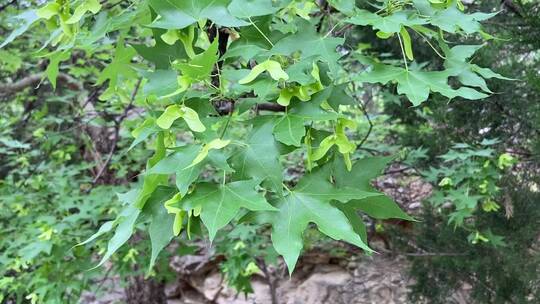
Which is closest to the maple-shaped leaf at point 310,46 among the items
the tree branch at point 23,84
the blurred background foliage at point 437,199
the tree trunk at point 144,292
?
the blurred background foliage at point 437,199

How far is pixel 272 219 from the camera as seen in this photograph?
2.58ft

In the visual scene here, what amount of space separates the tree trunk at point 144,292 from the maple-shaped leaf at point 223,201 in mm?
2781

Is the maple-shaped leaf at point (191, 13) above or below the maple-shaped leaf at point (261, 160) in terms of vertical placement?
above

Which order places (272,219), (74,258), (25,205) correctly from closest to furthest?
(272,219) → (74,258) → (25,205)

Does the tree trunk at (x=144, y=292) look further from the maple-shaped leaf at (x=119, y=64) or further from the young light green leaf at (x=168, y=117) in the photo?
the young light green leaf at (x=168, y=117)

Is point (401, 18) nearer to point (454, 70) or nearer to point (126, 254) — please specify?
point (454, 70)

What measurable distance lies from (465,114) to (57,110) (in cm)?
278

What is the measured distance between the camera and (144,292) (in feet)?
11.6

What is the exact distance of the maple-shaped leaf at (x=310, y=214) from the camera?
0.75 m

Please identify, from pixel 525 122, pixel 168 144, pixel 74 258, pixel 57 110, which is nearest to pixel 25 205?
pixel 74 258

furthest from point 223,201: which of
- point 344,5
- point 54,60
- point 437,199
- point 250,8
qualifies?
point 437,199

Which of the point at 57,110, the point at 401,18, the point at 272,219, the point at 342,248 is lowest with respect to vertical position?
the point at 342,248

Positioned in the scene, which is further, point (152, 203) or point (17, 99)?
point (17, 99)

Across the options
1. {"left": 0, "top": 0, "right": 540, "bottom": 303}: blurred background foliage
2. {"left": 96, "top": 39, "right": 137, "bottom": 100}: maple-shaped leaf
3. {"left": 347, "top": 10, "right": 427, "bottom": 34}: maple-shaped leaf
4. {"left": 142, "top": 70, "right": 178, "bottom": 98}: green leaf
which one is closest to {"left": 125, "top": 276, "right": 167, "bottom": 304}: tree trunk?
{"left": 0, "top": 0, "right": 540, "bottom": 303}: blurred background foliage
